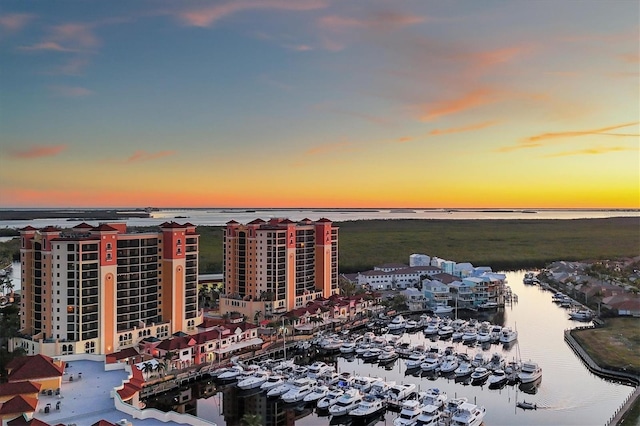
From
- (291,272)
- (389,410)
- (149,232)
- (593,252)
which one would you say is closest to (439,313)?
(291,272)

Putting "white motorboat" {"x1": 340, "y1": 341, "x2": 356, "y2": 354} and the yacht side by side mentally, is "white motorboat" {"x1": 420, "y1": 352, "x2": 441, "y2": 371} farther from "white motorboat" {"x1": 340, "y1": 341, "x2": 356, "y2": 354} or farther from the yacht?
the yacht

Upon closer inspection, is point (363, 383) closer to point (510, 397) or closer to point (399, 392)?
point (399, 392)

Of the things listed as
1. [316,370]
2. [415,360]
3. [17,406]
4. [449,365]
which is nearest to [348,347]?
[415,360]

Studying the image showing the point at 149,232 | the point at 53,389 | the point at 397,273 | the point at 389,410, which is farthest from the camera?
the point at 397,273

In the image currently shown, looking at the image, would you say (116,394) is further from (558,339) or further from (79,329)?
(558,339)

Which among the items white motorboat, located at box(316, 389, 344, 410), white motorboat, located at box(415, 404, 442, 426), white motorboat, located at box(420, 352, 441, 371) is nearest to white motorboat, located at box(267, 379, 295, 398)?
white motorboat, located at box(316, 389, 344, 410)
